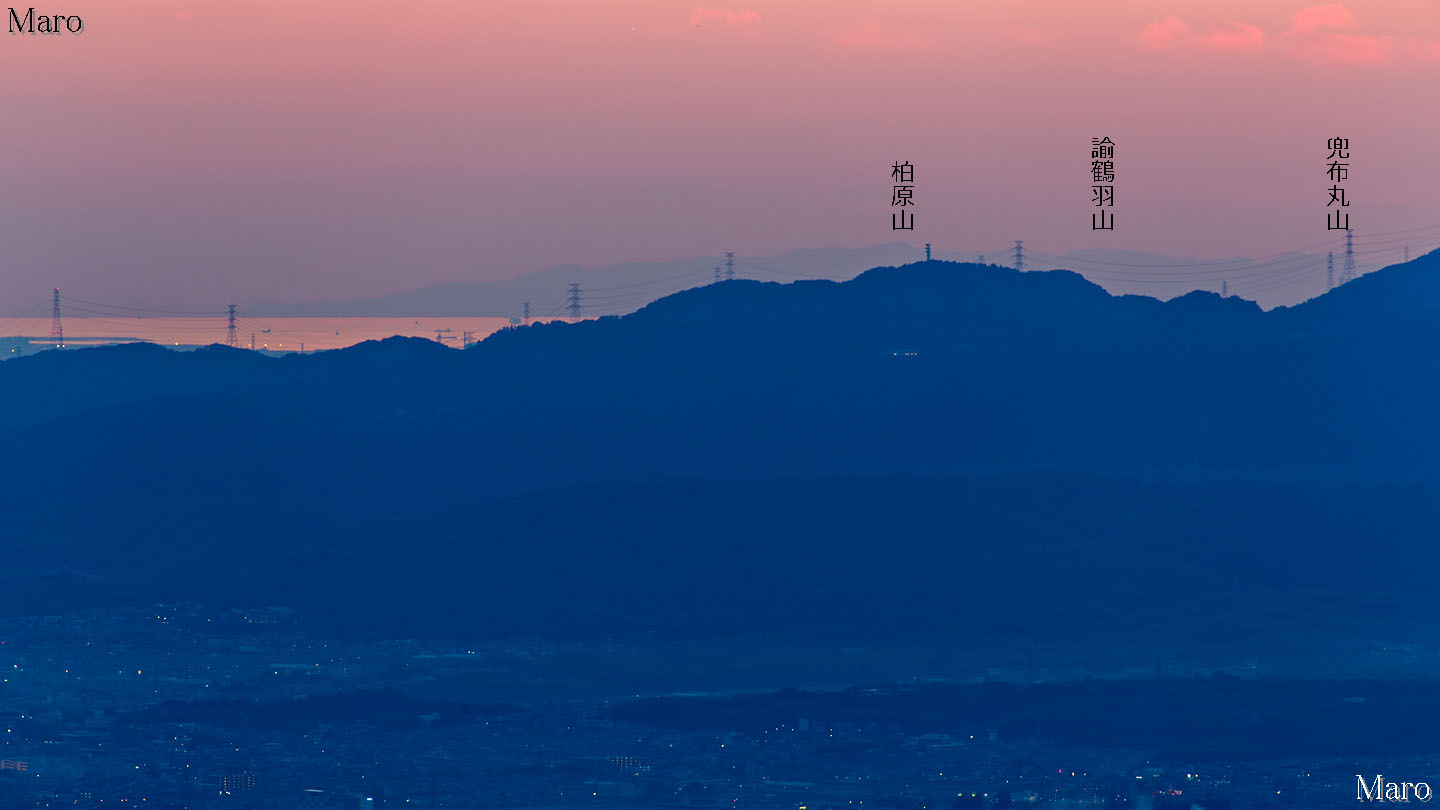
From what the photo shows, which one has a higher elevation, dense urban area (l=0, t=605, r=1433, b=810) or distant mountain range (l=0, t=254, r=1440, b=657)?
distant mountain range (l=0, t=254, r=1440, b=657)

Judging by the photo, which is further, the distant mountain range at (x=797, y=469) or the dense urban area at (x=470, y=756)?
the distant mountain range at (x=797, y=469)

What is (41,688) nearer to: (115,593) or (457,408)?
(115,593)

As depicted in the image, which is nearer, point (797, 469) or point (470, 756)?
point (470, 756)

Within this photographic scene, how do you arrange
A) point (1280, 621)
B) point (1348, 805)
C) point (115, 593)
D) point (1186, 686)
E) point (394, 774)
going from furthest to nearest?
point (115, 593), point (1280, 621), point (1186, 686), point (394, 774), point (1348, 805)

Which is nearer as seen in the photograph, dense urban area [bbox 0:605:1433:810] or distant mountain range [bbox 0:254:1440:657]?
dense urban area [bbox 0:605:1433:810]

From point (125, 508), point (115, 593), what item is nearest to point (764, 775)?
point (115, 593)

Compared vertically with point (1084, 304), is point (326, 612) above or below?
below

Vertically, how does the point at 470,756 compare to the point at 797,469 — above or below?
below

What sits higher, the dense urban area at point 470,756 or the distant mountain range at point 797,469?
the distant mountain range at point 797,469
